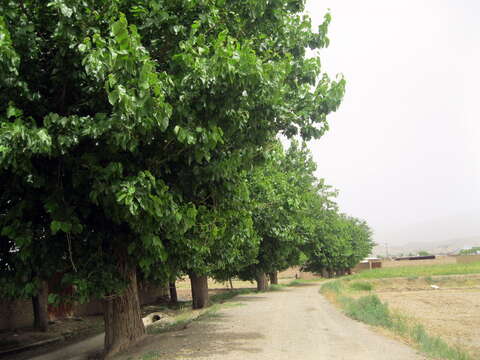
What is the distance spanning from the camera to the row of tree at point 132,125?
237 inches

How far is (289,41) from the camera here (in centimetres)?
944

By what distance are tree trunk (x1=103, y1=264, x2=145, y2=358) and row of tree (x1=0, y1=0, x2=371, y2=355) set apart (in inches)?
1.1

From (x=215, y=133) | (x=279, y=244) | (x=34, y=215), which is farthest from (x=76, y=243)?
(x=279, y=244)

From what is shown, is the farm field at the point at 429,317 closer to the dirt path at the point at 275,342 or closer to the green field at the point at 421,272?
the dirt path at the point at 275,342

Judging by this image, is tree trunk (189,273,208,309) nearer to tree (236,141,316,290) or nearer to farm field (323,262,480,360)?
tree (236,141,316,290)

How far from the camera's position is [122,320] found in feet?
31.1

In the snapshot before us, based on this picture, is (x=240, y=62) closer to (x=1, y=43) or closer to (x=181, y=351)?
(x=1, y=43)

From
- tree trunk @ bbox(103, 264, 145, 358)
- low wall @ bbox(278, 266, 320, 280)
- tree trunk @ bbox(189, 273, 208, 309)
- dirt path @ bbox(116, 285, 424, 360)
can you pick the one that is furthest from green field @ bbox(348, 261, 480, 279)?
tree trunk @ bbox(103, 264, 145, 358)

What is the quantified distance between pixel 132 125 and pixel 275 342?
19.4ft

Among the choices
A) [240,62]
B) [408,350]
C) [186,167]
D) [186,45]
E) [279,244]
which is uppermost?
[186,45]

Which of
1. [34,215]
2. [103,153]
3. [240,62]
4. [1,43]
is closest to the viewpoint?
[1,43]

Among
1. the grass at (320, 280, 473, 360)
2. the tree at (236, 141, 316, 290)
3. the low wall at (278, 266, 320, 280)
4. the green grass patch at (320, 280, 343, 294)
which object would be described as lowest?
the low wall at (278, 266, 320, 280)

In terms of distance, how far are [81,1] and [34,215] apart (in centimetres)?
411

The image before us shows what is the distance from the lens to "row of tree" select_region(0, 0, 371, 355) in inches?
237
